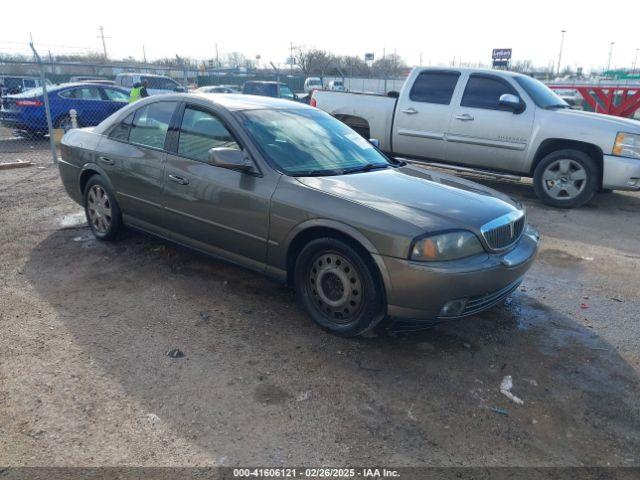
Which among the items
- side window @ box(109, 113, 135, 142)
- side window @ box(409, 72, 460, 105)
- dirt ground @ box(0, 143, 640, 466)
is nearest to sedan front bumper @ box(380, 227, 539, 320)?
dirt ground @ box(0, 143, 640, 466)

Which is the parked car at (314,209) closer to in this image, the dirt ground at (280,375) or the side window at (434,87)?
the dirt ground at (280,375)

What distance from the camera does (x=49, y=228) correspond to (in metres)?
6.06

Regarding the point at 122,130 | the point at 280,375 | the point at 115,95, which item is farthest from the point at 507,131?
the point at 115,95

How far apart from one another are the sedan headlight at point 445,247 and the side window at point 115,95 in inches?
527

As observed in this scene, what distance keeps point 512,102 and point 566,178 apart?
1385 mm

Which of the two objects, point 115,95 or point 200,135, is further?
point 115,95

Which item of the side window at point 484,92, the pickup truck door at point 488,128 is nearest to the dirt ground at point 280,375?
the pickup truck door at point 488,128

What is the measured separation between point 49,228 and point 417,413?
16.6ft

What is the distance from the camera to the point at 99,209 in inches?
212

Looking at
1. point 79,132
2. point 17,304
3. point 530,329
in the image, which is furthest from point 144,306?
point 530,329

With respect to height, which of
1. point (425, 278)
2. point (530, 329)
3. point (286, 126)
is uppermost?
point (286, 126)

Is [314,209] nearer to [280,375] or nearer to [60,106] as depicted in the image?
[280,375]

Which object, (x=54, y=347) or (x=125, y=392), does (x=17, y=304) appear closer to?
(x=54, y=347)

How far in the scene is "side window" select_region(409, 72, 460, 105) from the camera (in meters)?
8.22
